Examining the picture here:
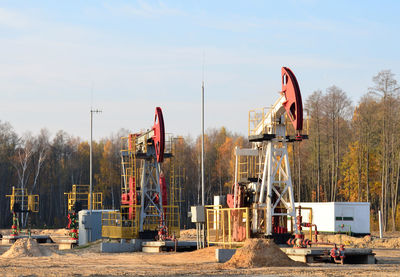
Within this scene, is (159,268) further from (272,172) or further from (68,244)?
(68,244)

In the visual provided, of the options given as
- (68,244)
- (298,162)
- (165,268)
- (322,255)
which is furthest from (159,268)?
(298,162)

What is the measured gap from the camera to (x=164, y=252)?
2909 cm

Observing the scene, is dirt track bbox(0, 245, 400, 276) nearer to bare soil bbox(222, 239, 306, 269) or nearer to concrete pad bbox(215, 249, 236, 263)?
concrete pad bbox(215, 249, 236, 263)

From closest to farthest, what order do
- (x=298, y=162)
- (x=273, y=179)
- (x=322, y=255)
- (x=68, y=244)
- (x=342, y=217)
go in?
(x=322, y=255)
(x=273, y=179)
(x=68, y=244)
(x=342, y=217)
(x=298, y=162)

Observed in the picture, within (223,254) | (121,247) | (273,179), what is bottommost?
(121,247)

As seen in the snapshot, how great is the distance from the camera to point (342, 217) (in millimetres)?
40719

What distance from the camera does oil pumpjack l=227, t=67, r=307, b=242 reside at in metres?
24.5

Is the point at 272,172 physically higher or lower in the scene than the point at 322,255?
higher

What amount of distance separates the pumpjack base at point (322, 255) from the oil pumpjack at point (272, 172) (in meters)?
1.50

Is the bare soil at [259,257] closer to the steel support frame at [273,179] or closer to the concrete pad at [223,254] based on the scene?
the concrete pad at [223,254]

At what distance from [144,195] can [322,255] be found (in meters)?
11.6

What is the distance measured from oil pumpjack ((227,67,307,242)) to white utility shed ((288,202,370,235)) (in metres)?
14.3

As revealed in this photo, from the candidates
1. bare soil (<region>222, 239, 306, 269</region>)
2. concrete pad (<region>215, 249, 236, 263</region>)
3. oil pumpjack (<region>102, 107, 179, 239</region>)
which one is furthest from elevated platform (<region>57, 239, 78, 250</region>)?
bare soil (<region>222, 239, 306, 269</region>)

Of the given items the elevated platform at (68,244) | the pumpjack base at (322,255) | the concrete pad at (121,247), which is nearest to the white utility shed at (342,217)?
the concrete pad at (121,247)
